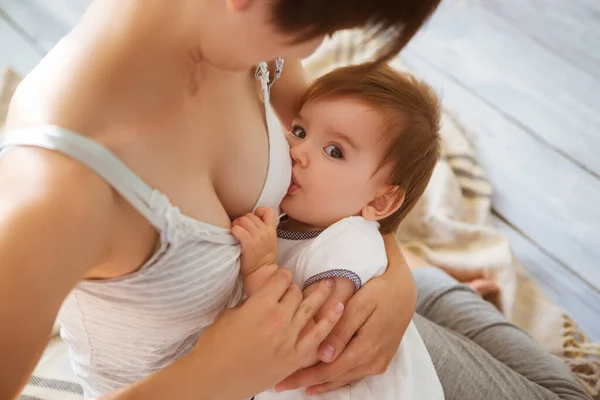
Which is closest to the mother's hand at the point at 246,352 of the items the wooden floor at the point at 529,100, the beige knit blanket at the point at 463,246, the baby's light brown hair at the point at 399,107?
the baby's light brown hair at the point at 399,107

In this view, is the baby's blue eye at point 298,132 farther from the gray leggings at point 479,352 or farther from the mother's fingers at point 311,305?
the gray leggings at point 479,352

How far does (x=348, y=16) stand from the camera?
438mm

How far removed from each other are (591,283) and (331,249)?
82 centimetres

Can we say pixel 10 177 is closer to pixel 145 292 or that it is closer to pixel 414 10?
pixel 145 292

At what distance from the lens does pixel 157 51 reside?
49cm

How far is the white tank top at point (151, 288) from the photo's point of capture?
1.43ft

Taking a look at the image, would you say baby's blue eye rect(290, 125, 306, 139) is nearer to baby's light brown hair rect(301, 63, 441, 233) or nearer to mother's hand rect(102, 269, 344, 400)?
baby's light brown hair rect(301, 63, 441, 233)

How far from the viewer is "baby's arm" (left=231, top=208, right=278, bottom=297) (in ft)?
1.93

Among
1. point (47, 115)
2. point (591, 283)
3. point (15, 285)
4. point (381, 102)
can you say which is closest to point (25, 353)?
point (15, 285)

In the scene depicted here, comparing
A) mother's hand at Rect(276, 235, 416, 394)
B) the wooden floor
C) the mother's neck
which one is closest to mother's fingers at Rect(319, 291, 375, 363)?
mother's hand at Rect(276, 235, 416, 394)

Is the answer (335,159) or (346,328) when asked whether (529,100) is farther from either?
(346,328)


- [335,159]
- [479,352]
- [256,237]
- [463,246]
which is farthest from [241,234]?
[463,246]

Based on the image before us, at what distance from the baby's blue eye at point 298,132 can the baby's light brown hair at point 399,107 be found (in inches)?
1.6

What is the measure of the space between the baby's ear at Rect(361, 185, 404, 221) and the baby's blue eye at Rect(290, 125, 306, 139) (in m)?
0.13
